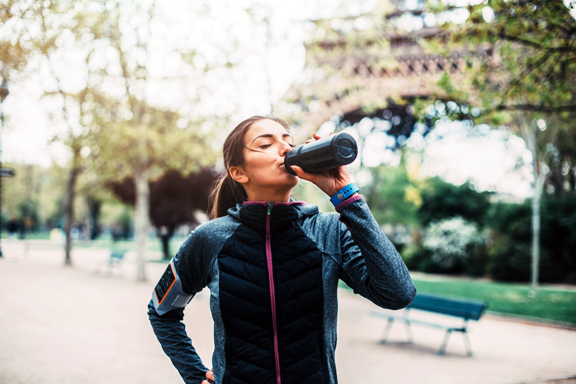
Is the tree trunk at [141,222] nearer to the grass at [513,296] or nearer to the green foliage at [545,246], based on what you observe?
the grass at [513,296]

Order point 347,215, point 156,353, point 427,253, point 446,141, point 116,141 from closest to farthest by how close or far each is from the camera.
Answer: point 347,215 → point 156,353 → point 116,141 → point 446,141 → point 427,253

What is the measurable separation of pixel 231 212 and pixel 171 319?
20.9 inches

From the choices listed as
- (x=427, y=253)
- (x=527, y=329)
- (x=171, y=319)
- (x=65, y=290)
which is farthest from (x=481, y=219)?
(x=171, y=319)

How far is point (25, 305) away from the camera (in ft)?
29.5

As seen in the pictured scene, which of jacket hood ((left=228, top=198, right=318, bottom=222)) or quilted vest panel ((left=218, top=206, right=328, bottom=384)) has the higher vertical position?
jacket hood ((left=228, top=198, right=318, bottom=222))

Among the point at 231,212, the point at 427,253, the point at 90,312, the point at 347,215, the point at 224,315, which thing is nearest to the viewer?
the point at 347,215

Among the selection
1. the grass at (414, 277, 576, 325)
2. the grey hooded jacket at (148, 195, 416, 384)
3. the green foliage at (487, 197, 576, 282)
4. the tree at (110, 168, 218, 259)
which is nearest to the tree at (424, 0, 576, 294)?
the grey hooded jacket at (148, 195, 416, 384)

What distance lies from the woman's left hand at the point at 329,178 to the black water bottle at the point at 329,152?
0.09 feet

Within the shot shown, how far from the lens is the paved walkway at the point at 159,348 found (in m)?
5.39

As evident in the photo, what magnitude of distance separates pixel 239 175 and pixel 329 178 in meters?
0.45

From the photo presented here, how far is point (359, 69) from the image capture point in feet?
57.2

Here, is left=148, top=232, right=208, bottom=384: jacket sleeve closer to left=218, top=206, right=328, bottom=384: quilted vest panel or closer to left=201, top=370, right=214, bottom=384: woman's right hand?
left=201, top=370, right=214, bottom=384: woman's right hand

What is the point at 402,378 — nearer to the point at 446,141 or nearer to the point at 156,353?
the point at 156,353

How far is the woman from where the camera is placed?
157cm
